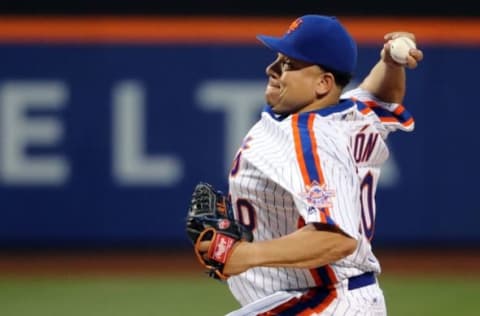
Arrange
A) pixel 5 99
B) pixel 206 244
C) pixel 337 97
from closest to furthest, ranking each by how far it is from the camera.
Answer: pixel 206 244
pixel 337 97
pixel 5 99

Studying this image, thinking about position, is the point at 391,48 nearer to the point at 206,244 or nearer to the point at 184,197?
the point at 206,244

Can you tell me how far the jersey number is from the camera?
4664mm

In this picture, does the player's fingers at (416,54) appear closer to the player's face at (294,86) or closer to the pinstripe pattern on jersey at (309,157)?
the player's face at (294,86)

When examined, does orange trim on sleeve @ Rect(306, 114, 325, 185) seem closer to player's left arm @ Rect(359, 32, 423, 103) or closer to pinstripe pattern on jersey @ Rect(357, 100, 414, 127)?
pinstripe pattern on jersey @ Rect(357, 100, 414, 127)

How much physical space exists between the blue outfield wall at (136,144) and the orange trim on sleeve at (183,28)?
0.09 meters

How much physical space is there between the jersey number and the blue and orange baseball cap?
51 cm

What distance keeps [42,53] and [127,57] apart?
0.74 metres

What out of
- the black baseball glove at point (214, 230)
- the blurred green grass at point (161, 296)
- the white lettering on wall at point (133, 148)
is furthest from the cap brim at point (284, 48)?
the white lettering on wall at point (133, 148)

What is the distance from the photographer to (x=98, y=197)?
33.2 ft

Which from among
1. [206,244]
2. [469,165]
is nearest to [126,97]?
[469,165]

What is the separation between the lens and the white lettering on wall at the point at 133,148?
1013 centimetres

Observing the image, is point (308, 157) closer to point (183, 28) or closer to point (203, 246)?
point (203, 246)

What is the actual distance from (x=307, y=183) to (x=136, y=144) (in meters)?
6.15

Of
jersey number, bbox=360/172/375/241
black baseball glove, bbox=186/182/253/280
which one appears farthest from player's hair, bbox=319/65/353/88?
black baseball glove, bbox=186/182/253/280
